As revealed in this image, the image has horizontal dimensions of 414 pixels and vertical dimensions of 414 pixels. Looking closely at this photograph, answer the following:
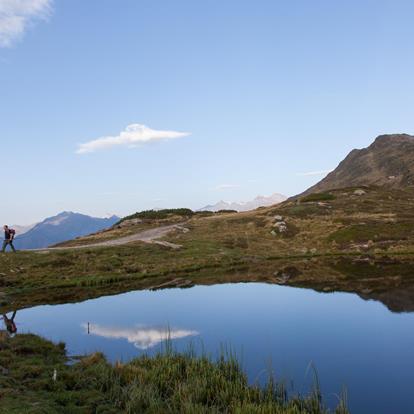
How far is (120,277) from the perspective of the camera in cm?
5388

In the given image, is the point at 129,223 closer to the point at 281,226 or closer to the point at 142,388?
the point at 281,226

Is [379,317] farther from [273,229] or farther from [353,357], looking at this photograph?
[273,229]

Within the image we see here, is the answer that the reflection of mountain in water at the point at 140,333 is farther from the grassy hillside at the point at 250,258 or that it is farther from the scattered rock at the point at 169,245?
the scattered rock at the point at 169,245

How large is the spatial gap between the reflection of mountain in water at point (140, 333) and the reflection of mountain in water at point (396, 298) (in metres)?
18.0

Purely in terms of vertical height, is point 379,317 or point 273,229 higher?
point 273,229

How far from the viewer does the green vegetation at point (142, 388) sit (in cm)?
1642

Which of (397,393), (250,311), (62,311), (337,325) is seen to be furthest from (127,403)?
(62,311)

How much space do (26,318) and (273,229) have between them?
54.4 metres

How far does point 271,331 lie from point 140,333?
9749 millimetres

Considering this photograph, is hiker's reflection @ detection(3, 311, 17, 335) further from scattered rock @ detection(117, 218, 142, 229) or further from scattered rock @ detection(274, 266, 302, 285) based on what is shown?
scattered rock @ detection(117, 218, 142, 229)

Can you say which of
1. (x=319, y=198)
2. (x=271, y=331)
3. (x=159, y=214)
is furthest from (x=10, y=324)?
(x=319, y=198)

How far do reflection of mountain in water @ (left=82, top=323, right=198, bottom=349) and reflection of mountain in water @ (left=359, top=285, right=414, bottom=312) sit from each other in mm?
17963

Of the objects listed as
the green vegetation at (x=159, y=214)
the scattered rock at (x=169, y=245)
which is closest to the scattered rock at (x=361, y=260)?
the scattered rock at (x=169, y=245)

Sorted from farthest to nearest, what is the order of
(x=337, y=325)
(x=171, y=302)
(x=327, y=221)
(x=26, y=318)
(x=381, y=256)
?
(x=327, y=221) → (x=381, y=256) → (x=171, y=302) → (x=26, y=318) → (x=337, y=325)
